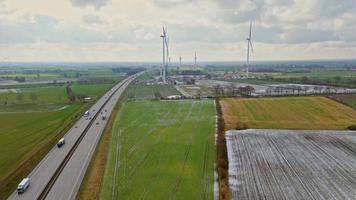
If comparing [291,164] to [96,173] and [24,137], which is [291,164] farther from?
[24,137]

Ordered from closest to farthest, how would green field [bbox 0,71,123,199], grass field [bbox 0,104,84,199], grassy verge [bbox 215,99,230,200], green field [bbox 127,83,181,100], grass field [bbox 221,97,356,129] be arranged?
grassy verge [bbox 215,99,230,200]
grass field [bbox 0,104,84,199]
green field [bbox 0,71,123,199]
grass field [bbox 221,97,356,129]
green field [bbox 127,83,181,100]

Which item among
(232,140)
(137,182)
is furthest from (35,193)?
(232,140)

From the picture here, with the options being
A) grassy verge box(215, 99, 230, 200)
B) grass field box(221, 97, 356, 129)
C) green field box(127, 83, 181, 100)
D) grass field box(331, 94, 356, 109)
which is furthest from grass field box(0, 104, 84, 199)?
grass field box(331, 94, 356, 109)

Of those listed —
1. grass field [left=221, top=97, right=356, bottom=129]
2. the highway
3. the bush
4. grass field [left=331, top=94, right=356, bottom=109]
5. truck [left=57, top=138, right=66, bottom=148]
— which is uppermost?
grass field [left=331, top=94, right=356, bottom=109]

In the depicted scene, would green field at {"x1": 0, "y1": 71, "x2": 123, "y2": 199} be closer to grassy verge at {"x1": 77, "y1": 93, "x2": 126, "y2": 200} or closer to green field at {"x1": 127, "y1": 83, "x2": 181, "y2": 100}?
grassy verge at {"x1": 77, "y1": 93, "x2": 126, "y2": 200}

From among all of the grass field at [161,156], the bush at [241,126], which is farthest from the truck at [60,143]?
the bush at [241,126]

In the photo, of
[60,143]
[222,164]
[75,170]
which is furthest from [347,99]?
[75,170]

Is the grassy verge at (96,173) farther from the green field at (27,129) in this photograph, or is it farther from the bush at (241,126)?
the bush at (241,126)
